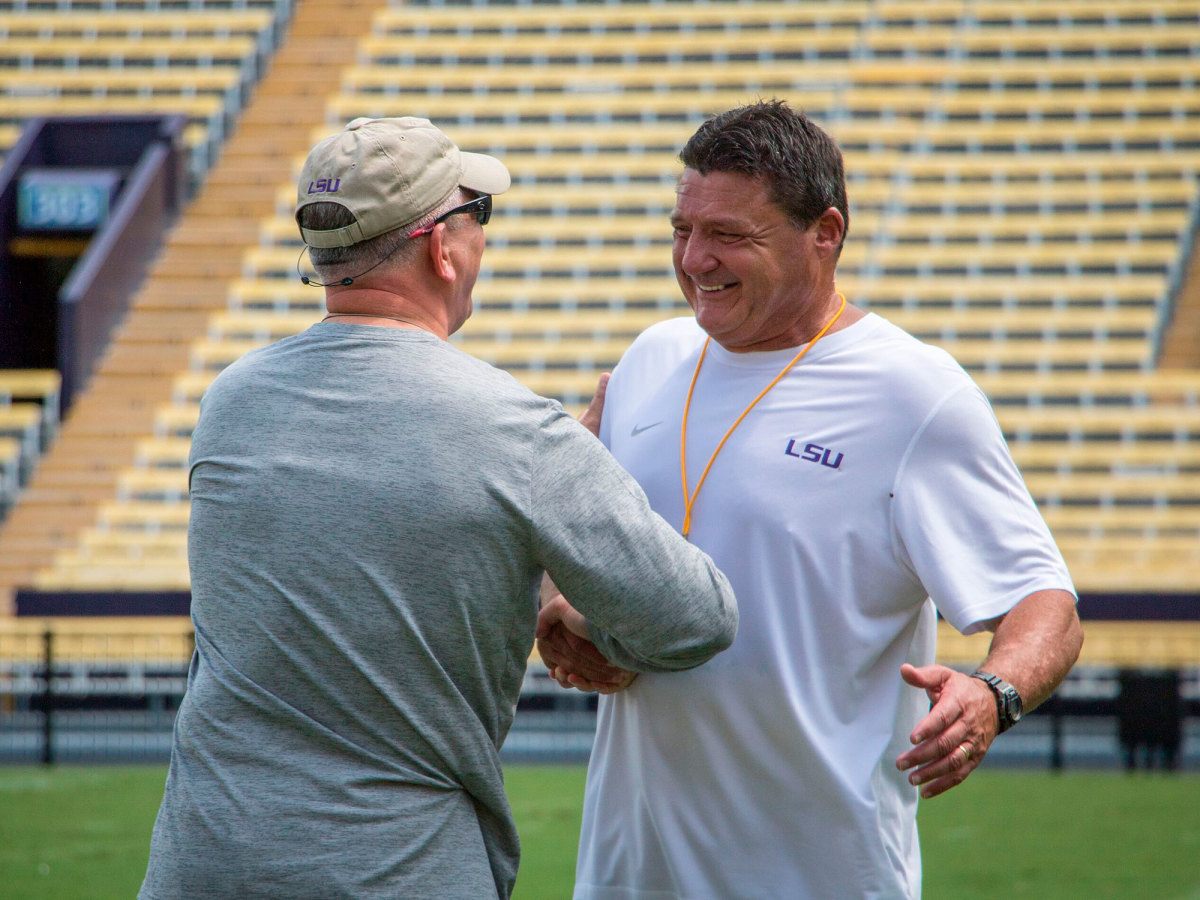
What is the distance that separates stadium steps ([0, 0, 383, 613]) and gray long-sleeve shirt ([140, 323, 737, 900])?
991 centimetres

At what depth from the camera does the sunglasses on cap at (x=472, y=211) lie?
5.32 feet

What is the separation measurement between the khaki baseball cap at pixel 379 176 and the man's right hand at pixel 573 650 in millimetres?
534

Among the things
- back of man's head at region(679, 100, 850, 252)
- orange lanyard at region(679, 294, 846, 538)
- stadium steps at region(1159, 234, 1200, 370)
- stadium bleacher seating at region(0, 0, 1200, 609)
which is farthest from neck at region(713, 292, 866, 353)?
stadium steps at region(1159, 234, 1200, 370)

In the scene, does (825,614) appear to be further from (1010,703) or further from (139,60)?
(139,60)

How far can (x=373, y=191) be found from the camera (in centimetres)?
158

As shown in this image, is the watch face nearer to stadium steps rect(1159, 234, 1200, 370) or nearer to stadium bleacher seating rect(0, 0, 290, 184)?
stadium steps rect(1159, 234, 1200, 370)

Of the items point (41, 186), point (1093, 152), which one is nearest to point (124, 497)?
point (41, 186)

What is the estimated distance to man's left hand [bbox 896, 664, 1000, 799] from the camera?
5.18 ft

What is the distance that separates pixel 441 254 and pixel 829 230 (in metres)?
0.60

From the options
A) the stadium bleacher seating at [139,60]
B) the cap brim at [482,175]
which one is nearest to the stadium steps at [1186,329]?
the stadium bleacher seating at [139,60]

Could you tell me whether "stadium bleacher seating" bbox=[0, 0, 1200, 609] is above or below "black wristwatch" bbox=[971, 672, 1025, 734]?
below

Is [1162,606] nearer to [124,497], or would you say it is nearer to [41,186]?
[124,497]

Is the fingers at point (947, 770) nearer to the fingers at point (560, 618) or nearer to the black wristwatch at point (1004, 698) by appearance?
the black wristwatch at point (1004, 698)

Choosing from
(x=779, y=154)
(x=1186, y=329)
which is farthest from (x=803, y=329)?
(x=1186, y=329)
